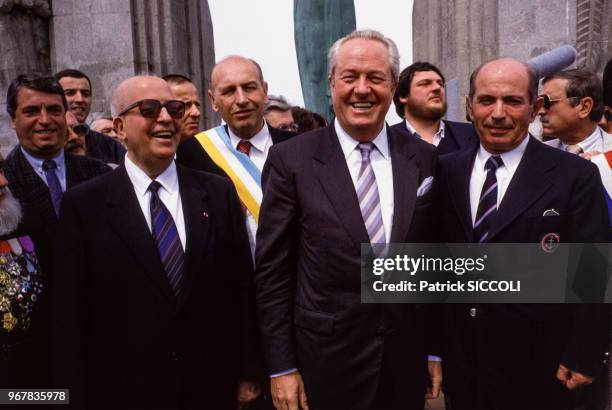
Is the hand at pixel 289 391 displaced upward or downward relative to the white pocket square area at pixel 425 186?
downward

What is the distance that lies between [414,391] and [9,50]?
5811 millimetres

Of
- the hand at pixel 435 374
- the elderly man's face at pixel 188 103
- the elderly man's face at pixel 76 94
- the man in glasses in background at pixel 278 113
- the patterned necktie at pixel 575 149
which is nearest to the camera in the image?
the hand at pixel 435 374

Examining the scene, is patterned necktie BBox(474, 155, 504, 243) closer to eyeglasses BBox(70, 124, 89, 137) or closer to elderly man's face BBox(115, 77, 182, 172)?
elderly man's face BBox(115, 77, 182, 172)

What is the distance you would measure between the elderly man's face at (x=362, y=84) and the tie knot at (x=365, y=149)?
1.9 inches

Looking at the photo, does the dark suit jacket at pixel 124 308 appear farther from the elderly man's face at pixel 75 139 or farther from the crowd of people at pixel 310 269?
the elderly man's face at pixel 75 139

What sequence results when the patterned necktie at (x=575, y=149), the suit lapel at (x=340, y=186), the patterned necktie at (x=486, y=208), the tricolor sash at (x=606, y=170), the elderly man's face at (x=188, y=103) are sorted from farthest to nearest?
the elderly man's face at (x=188, y=103) → the patterned necktie at (x=575, y=149) → the tricolor sash at (x=606, y=170) → the patterned necktie at (x=486, y=208) → the suit lapel at (x=340, y=186)

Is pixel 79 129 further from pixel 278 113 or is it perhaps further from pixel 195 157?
pixel 278 113

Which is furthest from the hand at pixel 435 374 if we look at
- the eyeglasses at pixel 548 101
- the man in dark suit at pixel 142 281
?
the eyeglasses at pixel 548 101

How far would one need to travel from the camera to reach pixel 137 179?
2152 millimetres

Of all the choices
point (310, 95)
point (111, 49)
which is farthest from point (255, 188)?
point (310, 95)

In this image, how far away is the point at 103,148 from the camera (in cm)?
381

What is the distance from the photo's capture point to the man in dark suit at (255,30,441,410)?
2.00 metres

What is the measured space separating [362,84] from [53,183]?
145cm

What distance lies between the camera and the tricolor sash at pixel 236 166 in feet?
8.89
